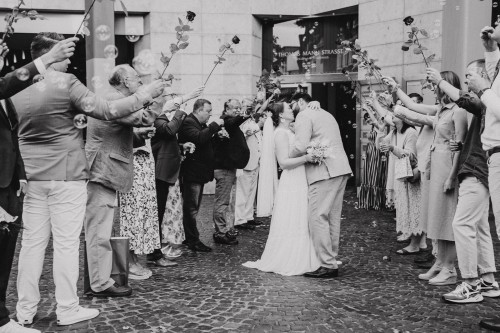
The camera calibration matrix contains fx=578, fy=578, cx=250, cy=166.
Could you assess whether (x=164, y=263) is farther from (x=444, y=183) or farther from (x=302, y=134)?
(x=444, y=183)

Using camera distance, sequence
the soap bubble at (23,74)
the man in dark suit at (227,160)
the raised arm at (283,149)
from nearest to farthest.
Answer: the soap bubble at (23,74), the raised arm at (283,149), the man in dark suit at (227,160)

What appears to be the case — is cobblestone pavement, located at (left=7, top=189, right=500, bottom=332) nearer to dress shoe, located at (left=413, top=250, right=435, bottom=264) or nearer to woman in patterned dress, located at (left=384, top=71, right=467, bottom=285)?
dress shoe, located at (left=413, top=250, right=435, bottom=264)

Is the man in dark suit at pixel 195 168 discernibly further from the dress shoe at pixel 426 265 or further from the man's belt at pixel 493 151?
the man's belt at pixel 493 151

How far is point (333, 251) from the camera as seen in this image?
6.46 m

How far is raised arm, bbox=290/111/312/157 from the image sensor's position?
6215 mm

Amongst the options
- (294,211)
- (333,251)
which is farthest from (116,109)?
(333,251)

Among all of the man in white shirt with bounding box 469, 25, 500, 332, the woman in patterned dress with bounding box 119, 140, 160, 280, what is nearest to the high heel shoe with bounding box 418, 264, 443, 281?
the man in white shirt with bounding box 469, 25, 500, 332

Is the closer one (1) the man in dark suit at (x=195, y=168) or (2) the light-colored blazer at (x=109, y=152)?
(2) the light-colored blazer at (x=109, y=152)

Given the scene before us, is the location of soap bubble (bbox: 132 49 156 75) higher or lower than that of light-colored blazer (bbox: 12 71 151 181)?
higher

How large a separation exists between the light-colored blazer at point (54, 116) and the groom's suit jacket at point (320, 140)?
2.23 m

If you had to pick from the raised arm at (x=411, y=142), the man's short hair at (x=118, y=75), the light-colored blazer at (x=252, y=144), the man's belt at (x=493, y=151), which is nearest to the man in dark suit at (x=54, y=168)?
the man's short hair at (x=118, y=75)

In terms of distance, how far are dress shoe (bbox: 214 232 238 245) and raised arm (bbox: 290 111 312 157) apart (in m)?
2.18

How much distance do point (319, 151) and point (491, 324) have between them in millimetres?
2452

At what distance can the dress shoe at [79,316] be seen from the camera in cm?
449
